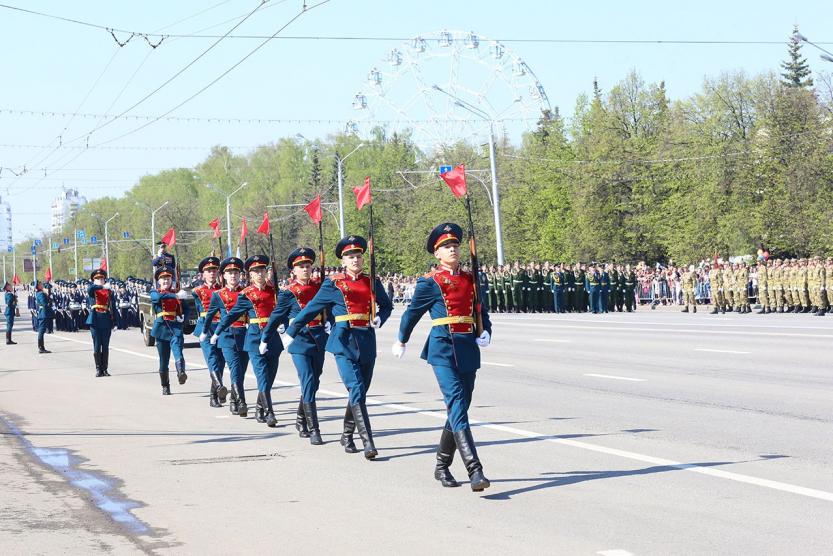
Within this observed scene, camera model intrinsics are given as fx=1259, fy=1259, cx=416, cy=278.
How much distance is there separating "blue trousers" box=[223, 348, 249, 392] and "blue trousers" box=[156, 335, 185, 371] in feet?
10.5

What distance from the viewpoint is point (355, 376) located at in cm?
1063

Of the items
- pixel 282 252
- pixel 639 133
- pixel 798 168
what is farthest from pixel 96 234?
pixel 798 168

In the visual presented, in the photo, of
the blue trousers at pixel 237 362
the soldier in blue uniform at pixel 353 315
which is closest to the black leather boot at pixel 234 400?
the blue trousers at pixel 237 362

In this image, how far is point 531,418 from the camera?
1306 centimetres

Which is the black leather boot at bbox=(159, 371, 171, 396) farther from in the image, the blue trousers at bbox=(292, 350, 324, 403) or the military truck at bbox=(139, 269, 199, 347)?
the military truck at bbox=(139, 269, 199, 347)

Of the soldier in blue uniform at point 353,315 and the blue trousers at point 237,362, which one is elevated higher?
the soldier in blue uniform at point 353,315

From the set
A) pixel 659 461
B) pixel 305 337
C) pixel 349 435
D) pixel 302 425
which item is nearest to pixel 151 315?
pixel 302 425

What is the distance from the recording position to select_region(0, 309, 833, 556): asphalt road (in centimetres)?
735

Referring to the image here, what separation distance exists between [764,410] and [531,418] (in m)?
2.36

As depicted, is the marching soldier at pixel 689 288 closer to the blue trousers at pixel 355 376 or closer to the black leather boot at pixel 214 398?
the black leather boot at pixel 214 398

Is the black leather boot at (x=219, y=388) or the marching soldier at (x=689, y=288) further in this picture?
the marching soldier at (x=689, y=288)

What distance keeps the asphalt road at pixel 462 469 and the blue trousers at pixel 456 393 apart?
19.2 inches

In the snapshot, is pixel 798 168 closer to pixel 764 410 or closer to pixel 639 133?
pixel 639 133

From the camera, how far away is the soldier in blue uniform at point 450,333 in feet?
29.6
